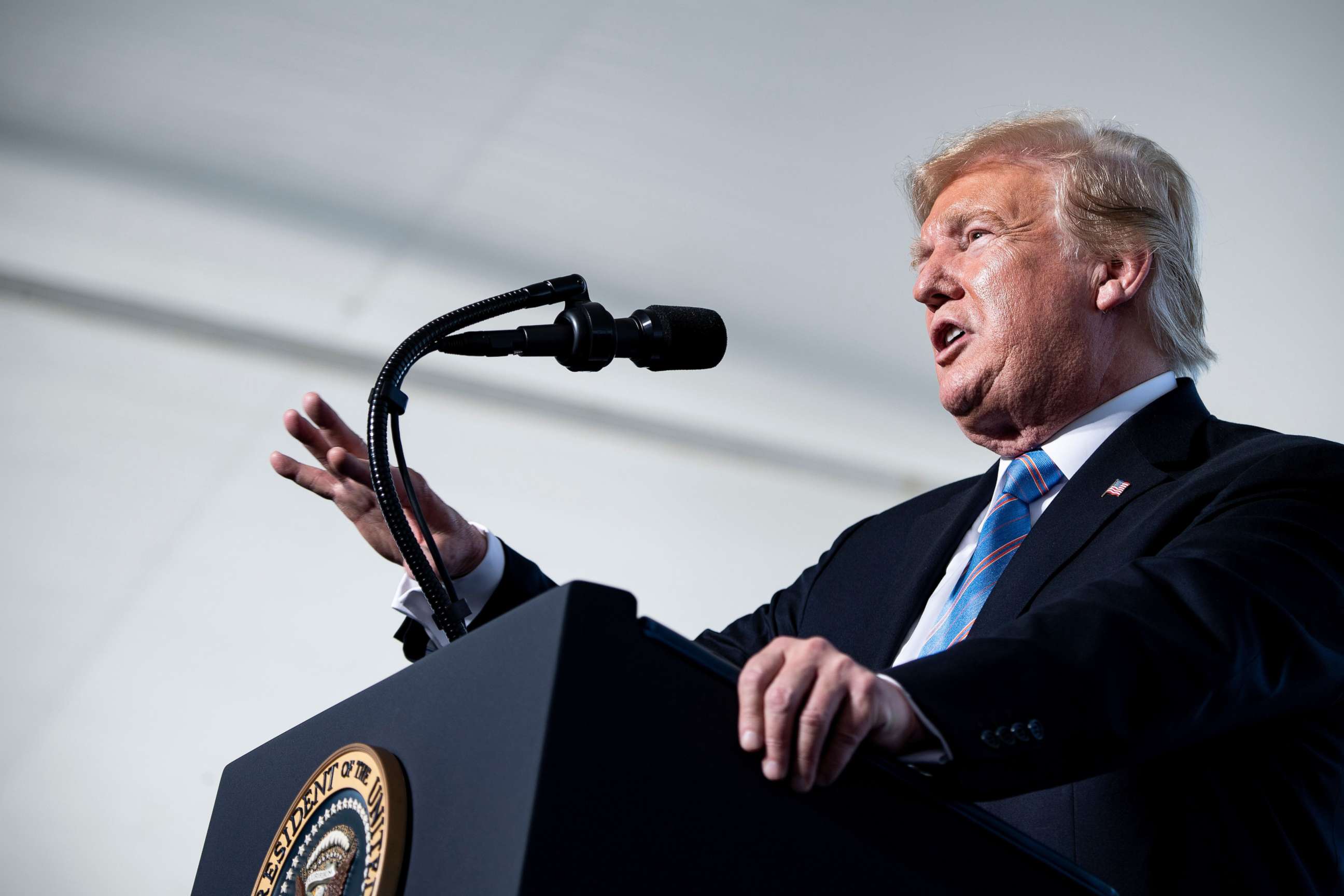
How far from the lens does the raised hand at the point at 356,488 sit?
122 cm

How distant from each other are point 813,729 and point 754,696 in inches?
1.5

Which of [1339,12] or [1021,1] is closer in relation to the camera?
[1021,1]

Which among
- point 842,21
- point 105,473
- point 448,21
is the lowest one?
point 105,473

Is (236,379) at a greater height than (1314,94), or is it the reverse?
(1314,94)

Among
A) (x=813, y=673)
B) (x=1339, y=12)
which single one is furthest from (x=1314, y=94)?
(x=813, y=673)

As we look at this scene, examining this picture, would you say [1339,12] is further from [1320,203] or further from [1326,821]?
[1326,821]

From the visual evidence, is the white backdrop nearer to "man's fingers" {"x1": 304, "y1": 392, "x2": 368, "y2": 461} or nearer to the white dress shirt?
the white dress shirt

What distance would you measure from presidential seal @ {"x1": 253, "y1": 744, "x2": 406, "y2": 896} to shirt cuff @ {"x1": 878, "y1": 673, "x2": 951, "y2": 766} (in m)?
0.31

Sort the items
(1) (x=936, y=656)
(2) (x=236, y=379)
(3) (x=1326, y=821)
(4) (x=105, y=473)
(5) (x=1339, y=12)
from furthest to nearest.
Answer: (5) (x=1339, y=12)
(2) (x=236, y=379)
(4) (x=105, y=473)
(3) (x=1326, y=821)
(1) (x=936, y=656)

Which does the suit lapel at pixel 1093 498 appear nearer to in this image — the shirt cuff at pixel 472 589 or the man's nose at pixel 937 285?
the man's nose at pixel 937 285

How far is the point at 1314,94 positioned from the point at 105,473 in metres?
3.61

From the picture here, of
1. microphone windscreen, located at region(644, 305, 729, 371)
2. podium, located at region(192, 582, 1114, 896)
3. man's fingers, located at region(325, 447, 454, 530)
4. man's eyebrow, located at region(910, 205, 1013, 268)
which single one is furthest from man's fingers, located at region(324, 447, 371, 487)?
man's eyebrow, located at region(910, 205, 1013, 268)

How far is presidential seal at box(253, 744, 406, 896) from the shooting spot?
2.20 feet

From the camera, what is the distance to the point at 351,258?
10.4 feet
